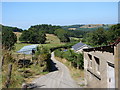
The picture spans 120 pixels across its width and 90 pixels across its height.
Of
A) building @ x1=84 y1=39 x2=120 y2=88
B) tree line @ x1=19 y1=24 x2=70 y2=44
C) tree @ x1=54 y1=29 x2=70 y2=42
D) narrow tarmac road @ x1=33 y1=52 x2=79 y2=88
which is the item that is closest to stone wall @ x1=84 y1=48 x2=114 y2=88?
building @ x1=84 y1=39 x2=120 y2=88

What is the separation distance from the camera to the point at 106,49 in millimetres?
1864

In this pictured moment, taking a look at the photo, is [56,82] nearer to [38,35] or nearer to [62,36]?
[38,35]

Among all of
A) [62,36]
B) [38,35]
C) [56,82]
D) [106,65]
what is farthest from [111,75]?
[62,36]

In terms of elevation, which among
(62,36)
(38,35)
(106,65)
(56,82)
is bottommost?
(56,82)

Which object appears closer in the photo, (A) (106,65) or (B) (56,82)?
(A) (106,65)

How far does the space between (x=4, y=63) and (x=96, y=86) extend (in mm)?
1241

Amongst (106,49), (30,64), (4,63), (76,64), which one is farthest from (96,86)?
(30,64)

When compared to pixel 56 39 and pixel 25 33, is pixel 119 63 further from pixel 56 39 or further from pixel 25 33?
pixel 56 39

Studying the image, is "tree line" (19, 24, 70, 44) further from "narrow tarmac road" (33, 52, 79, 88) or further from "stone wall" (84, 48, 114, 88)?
"stone wall" (84, 48, 114, 88)

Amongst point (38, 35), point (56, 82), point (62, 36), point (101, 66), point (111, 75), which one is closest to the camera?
point (111, 75)

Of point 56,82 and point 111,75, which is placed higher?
point 111,75

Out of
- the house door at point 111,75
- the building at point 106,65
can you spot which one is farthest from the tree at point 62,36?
the house door at point 111,75

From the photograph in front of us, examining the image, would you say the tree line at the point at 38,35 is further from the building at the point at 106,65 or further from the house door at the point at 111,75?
the house door at the point at 111,75

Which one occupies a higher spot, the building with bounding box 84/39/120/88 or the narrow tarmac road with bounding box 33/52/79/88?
the building with bounding box 84/39/120/88
